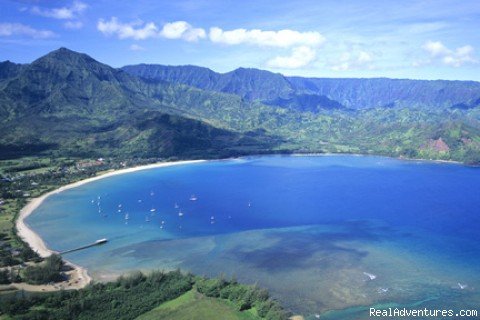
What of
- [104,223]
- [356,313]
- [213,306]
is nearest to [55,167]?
[104,223]

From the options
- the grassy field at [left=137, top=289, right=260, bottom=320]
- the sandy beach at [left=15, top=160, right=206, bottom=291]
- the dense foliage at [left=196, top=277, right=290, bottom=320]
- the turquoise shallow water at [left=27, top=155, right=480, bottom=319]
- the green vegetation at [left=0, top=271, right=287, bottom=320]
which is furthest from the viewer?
the turquoise shallow water at [left=27, top=155, right=480, bottom=319]

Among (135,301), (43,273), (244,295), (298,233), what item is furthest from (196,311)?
(298,233)

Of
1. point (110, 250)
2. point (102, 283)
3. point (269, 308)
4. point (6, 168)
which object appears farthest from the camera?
point (6, 168)

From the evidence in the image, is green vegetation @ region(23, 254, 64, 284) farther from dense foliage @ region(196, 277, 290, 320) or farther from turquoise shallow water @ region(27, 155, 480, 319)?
dense foliage @ region(196, 277, 290, 320)

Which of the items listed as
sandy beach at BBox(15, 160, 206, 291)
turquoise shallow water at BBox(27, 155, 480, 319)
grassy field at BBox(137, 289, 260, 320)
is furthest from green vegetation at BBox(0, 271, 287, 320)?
turquoise shallow water at BBox(27, 155, 480, 319)

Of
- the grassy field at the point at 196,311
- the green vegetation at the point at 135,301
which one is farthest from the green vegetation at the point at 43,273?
the grassy field at the point at 196,311

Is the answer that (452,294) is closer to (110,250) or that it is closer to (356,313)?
(356,313)
